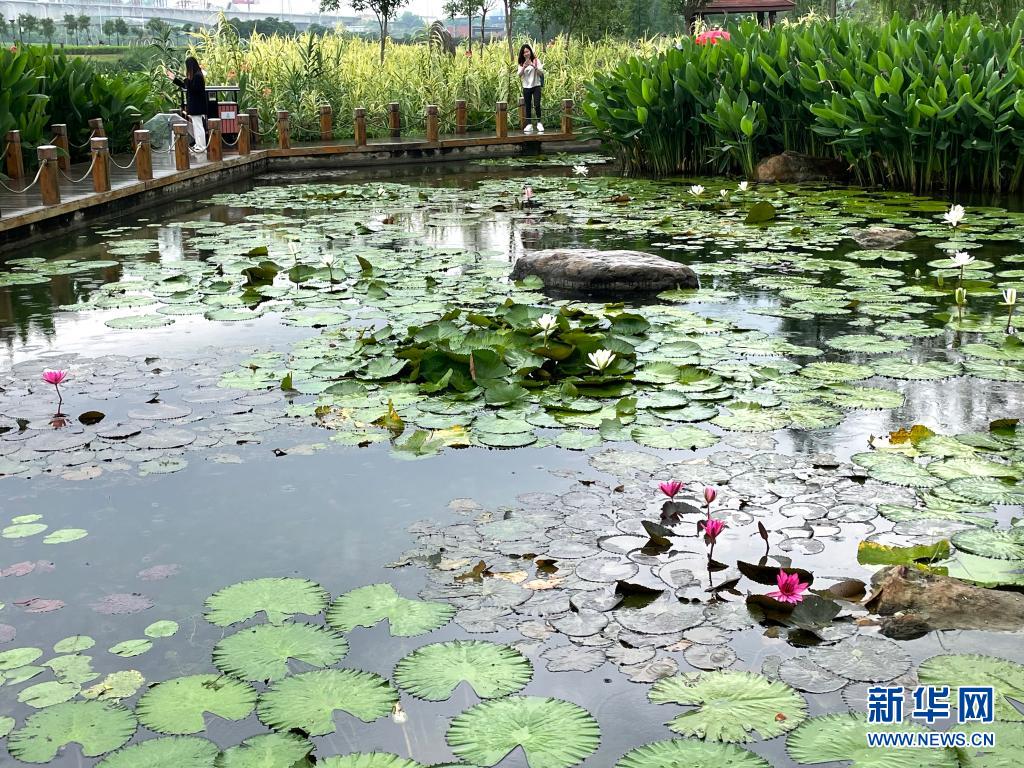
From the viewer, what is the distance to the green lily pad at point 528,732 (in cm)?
222

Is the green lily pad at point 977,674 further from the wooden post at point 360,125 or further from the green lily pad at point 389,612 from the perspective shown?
the wooden post at point 360,125

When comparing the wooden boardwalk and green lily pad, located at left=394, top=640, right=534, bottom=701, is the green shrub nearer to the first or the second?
the wooden boardwalk

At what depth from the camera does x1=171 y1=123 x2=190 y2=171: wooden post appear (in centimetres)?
1181

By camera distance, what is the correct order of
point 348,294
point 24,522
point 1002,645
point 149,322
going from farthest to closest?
point 348,294 < point 149,322 < point 24,522 < point 1002,645

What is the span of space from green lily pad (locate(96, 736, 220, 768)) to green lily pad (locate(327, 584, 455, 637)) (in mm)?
541

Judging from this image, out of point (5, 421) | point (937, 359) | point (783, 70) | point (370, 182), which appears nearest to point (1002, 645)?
point (937, 359)

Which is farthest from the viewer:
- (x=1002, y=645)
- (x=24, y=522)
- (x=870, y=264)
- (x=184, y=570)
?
(x=870, y=264)

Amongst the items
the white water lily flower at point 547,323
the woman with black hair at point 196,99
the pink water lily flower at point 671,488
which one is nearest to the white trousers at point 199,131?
the woman with black hair at point 196,99

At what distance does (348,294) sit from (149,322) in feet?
3.85

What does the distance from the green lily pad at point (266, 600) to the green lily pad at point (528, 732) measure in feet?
2.23

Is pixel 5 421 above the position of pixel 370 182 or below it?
below

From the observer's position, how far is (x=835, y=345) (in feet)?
17.1

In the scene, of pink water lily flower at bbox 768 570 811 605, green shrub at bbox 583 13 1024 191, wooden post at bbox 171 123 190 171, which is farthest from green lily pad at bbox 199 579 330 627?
wooden post at bbox 171 123 190 171

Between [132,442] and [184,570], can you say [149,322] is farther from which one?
[184,570]
